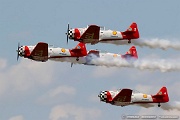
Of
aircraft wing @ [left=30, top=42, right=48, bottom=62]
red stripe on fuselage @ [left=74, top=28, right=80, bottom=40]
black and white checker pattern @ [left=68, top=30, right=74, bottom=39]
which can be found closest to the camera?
aircraft wing @ [left=30, top=42, right=48, bottom=62]

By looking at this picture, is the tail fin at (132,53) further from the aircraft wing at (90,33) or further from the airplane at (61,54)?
the aircraft wing at (90,33)

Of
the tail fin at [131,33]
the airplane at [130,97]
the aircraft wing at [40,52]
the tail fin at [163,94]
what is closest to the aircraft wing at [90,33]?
the aircraft wing at [40,52]

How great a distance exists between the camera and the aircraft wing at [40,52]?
167m

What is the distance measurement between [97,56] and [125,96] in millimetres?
7490

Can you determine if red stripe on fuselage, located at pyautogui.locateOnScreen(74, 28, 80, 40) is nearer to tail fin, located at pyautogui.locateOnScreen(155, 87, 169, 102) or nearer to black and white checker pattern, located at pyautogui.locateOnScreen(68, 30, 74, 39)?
black and white checker pattern, located at pyautogui.locateOnScreen(68, 30, 74, 39)

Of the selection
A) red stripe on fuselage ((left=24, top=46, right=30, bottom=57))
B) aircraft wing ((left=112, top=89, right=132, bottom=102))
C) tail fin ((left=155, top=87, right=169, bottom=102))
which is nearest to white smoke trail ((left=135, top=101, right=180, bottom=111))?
tail fin ((left=155, top=87, right=169, bottom=102))

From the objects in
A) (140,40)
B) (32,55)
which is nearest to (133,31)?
(140,40)

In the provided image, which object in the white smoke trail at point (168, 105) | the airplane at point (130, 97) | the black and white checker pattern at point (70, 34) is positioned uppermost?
the black and white checker pattern at point (70, 34)

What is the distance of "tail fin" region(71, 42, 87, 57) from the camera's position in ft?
559

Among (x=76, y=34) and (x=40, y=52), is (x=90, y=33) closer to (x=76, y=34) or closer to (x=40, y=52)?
(x=76, y=34)

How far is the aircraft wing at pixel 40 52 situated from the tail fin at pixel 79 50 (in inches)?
158

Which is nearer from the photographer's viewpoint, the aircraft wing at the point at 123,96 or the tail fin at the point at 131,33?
the aircraft wing at the point at 123,96

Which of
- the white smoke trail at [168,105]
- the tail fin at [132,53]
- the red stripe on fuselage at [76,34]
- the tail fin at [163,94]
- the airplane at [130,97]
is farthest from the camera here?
the tail fin at [132,53]

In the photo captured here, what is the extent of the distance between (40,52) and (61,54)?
3.23 m
